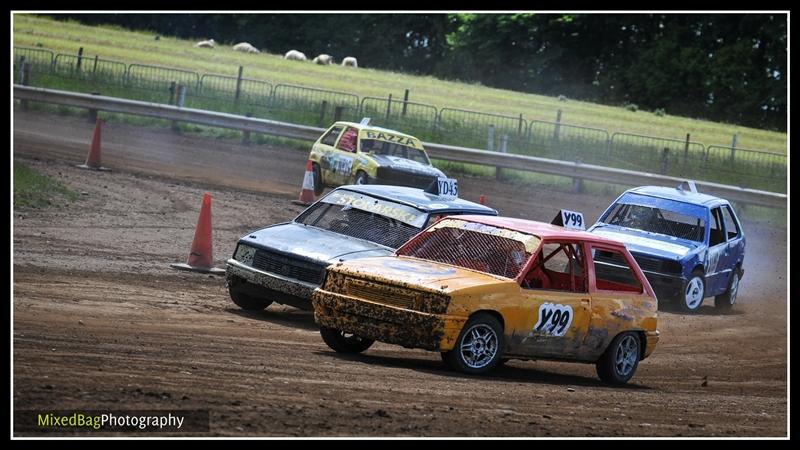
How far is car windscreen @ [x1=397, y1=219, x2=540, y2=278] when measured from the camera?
36.2 ft

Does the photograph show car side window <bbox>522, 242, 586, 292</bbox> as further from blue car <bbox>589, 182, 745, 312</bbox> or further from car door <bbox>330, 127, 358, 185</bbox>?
car door <bbox>330, 127, 358, 185</bbox>

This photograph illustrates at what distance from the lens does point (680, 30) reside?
5756cm

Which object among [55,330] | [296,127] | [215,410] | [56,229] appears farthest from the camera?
[296,127]

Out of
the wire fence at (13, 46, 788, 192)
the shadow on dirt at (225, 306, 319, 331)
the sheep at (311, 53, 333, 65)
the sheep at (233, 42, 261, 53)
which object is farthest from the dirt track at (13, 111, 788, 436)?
the sheep at (233, 42, 261, 53)

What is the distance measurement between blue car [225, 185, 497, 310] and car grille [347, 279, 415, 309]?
68.7 inches

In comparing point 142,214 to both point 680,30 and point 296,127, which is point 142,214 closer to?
point 296,127

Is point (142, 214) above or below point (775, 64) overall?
below

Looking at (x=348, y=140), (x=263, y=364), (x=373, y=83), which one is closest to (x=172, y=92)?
(x=348, y=140)

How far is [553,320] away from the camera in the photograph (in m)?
11.0

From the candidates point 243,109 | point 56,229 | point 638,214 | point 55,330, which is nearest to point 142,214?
point 56,229

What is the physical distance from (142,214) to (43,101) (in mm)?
13790

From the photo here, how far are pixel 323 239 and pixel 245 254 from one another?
2.69 feet

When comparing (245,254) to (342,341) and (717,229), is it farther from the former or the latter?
(717,229)

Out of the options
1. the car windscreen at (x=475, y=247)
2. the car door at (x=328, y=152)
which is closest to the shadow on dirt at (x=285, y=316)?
the car windscreen at (x=475, y=247)
